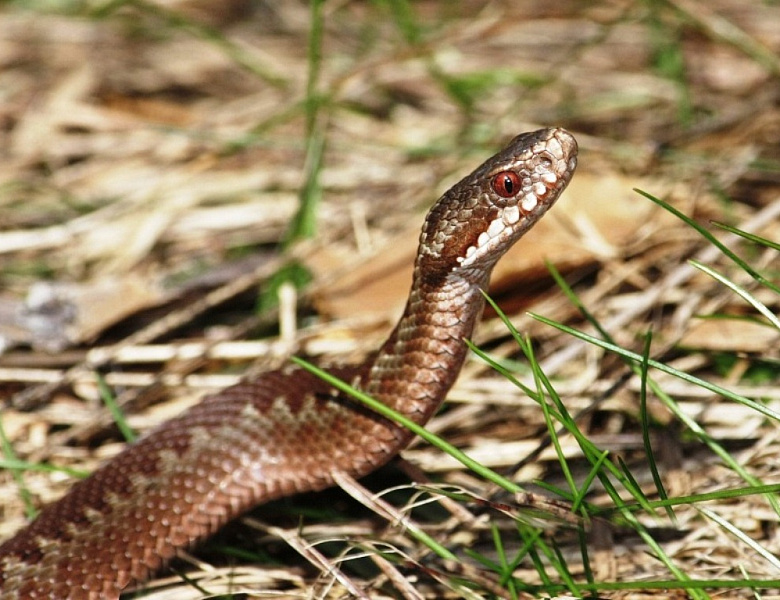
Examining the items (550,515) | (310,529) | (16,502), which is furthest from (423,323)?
(16,502)

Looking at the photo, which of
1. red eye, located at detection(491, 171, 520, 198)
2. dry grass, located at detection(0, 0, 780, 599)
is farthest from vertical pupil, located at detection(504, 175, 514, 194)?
dry grass, located at detection(0, 0, 780, 599)

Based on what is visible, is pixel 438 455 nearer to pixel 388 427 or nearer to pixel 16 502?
pixel 388 427

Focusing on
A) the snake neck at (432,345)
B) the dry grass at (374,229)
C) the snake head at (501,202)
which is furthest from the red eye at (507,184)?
the dry grass at (374,229)

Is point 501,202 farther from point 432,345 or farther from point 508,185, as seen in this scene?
point 432,345

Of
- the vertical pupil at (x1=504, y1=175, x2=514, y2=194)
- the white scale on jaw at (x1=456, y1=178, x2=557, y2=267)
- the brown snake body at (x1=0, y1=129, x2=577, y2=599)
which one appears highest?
the vertical pupil at (x1=504, y1=175, x2=514, y2=194)

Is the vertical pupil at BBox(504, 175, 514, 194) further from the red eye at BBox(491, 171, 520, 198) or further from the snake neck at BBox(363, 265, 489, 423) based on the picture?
the snake neck at BBox(363, 265, 489, 423)

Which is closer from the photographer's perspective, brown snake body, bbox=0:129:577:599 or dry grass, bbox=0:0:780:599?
brown snake body, bbox=0:129:577:599
